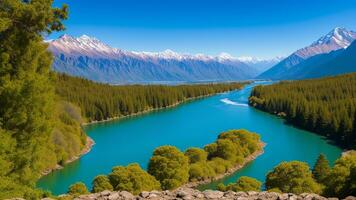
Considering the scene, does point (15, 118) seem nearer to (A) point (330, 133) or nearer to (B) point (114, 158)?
(B) point (114, 158)

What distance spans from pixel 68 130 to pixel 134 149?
1494 cm

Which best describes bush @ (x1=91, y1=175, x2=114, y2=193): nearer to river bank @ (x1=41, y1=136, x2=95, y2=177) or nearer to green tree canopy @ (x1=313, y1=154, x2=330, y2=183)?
river bank @ (x1=41, y1=136, x2=95, y2=177)

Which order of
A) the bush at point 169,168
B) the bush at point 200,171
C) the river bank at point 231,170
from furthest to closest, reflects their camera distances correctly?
1. the bush at point 200,171
2. the river bank at point 231,170
3. the bush at point 169,168

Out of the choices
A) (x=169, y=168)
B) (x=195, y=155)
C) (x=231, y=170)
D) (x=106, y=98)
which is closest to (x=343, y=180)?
(x=169, y=168)

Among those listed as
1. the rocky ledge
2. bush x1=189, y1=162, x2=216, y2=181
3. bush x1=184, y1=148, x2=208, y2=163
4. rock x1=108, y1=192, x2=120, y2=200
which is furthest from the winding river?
rock x1=108, y1=192, x2=120, y2=200

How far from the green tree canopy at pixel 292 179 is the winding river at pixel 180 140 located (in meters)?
11.9

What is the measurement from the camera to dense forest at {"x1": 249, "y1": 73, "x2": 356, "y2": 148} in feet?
314

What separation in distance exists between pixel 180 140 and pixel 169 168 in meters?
43.5

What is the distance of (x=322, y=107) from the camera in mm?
118812

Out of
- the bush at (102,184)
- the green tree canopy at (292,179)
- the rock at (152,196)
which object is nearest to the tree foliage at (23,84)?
the rock at (152,196)

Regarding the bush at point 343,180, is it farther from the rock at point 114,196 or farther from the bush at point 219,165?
the bush at point 219,165

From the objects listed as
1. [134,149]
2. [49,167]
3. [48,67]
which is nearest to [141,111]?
[134,149]

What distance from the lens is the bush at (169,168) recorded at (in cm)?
5175

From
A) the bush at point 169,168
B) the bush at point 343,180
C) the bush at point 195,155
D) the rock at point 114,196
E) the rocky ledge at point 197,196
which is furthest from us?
the bush at point 195,155
